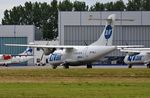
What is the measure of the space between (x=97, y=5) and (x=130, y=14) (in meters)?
60.8

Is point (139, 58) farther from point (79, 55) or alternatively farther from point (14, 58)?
point (14, 58)

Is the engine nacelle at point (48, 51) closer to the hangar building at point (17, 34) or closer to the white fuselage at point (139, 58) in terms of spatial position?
the white fuselage at point (139, 58)

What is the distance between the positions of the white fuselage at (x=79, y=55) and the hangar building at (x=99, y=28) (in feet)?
144

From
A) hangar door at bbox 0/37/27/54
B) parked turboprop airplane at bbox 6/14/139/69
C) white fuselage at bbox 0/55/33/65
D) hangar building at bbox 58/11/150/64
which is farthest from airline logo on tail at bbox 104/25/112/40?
hangar door at bbox 0/37/27/54

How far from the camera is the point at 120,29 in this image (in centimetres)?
13775

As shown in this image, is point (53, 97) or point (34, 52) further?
point (34, 52)

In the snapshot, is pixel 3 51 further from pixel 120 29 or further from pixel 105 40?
pixel 105 40

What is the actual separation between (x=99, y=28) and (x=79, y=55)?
169ft

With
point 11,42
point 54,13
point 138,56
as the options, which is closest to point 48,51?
point 138,56

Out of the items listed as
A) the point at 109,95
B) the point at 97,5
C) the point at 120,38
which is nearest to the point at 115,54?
the point at 120,38

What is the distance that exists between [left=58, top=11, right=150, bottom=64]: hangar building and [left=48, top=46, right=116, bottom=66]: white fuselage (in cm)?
4396

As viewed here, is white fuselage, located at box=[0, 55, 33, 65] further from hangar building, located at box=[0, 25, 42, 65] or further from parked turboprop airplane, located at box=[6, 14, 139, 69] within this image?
parked turboprop airplane, located at box=[6, 14, 139, 69]

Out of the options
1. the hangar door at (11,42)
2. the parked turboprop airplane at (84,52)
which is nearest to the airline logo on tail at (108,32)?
the parked turboprop airplane at (84,52)

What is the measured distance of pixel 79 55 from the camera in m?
87.0
